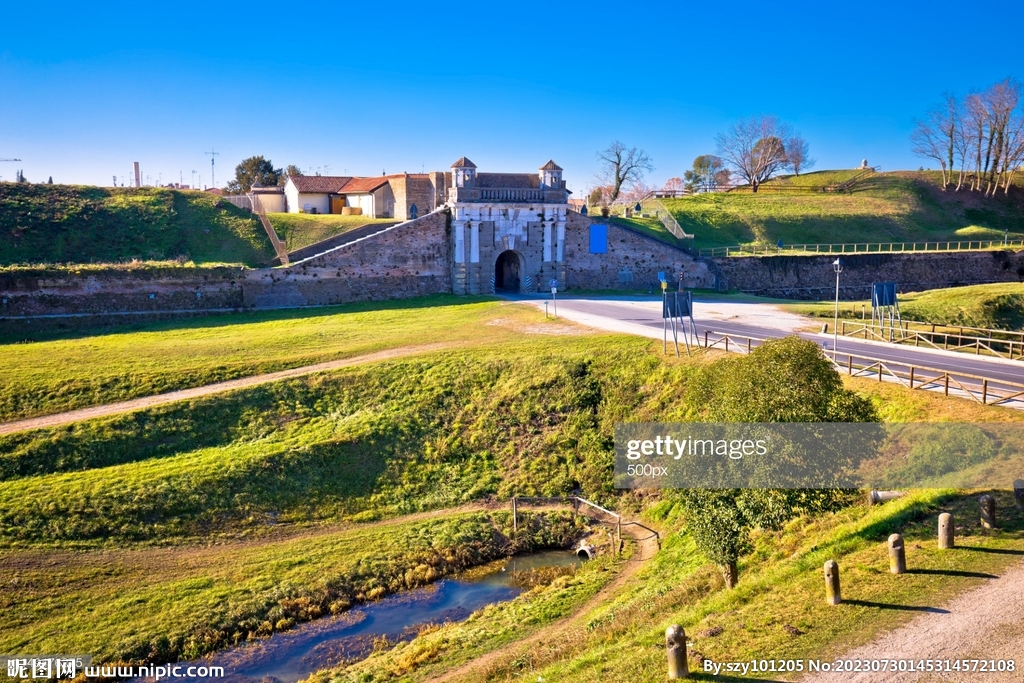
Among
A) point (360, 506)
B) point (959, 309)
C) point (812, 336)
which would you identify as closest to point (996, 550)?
point (360, 506)

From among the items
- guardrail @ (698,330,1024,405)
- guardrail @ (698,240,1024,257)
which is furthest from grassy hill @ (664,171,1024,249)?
guardrail @ (698,330,1024,405)

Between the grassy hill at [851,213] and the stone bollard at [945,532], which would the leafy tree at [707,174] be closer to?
the grassy hill at [851,213]

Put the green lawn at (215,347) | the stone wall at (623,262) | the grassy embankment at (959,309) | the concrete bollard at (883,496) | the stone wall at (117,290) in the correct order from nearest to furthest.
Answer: the concrete bollard at (883,496), the green lawn at (215,347), the stone wall at (117,290), the grassy embankment at (959,309), the stone wall at (623,262)

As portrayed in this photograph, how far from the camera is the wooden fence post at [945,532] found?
1303cm

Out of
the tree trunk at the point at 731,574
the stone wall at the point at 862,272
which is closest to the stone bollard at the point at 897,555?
the tree trunk at the point at 731,574

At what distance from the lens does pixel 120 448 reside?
23.0 meters

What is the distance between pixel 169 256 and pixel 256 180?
32660 millimetres

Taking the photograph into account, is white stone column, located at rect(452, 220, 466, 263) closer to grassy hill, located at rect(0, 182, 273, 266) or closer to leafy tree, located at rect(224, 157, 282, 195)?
grassy hill, located at rect(0, 182, 273, 266)

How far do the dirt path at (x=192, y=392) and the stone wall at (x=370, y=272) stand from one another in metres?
11.1

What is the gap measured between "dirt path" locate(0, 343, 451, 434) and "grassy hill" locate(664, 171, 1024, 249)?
1085 inches

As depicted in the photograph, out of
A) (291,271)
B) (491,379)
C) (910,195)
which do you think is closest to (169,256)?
(291,271)

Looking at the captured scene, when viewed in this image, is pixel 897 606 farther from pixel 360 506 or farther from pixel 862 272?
pixel 862 272

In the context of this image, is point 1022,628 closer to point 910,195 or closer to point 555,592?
point 555,592

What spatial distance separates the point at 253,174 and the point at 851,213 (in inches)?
1931
